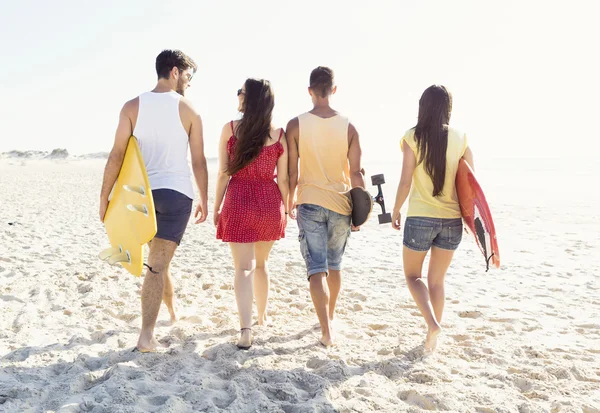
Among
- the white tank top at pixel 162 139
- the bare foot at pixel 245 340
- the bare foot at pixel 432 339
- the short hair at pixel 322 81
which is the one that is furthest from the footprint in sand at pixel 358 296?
the white tank top at pixel 162 139

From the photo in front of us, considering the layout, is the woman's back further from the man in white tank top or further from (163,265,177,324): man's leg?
(163,265,177,324): man's leg

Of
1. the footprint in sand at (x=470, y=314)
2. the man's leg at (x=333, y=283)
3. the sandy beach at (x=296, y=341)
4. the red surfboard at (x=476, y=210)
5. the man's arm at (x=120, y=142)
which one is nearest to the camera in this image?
the sandy beach at (x=296, y=341)

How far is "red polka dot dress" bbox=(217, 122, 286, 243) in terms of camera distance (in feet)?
11.6

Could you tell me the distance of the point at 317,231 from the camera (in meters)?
3.65

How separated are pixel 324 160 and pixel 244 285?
1006 mm

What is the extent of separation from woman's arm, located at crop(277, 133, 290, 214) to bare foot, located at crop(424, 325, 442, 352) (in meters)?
1.30

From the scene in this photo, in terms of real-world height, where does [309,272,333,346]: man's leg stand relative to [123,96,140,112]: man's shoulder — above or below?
below

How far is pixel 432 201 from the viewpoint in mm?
3457

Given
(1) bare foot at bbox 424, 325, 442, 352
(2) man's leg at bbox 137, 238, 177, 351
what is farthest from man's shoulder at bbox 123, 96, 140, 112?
(1) bare foot at bbox 424, 325, 442, 352

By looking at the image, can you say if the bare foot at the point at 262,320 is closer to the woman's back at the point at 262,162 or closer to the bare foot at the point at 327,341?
the bare foot at the point at 327,341

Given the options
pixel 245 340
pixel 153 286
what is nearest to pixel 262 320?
pixel 245 340

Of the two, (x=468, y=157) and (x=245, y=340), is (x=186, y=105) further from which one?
(x=468, y=157)

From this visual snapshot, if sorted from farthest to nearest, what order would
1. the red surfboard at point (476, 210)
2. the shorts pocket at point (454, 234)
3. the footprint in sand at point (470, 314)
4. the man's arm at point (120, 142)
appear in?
the footprint in sand at point (470, 314), the shorts pocket at point (454, 234), the red surfboard at point (476, 210), the man's arm at point (120, 142)

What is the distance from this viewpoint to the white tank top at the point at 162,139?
330 cm
